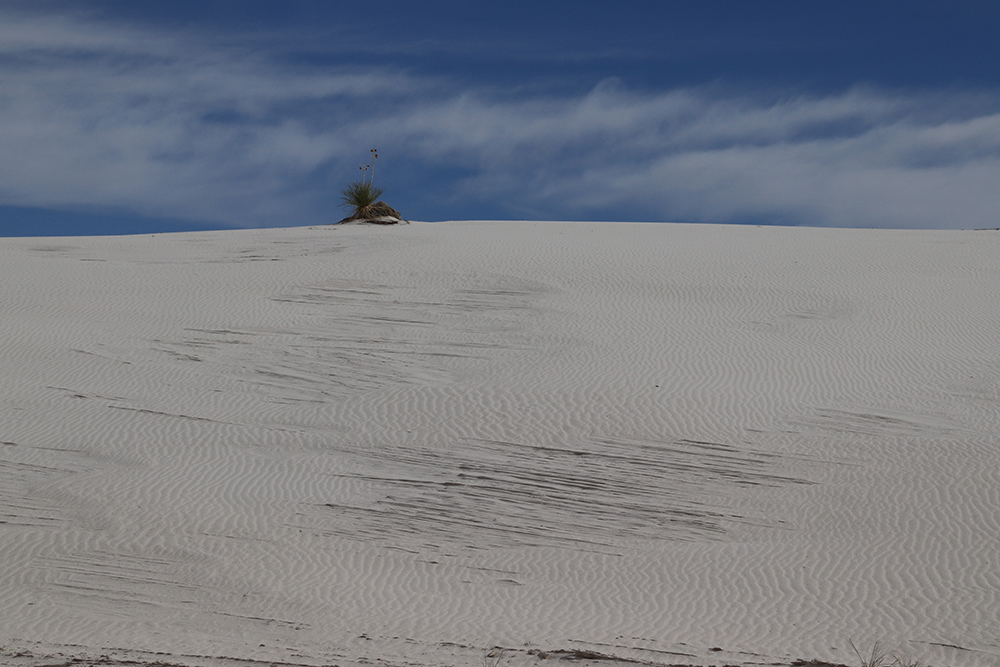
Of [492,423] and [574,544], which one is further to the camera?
[492,423]

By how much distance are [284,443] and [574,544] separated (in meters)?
3.99

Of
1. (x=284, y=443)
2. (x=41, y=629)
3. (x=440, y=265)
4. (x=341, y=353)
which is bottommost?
(x=41, y=629)

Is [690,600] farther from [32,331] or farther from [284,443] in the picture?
[32,331]

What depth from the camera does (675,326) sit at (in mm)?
14047

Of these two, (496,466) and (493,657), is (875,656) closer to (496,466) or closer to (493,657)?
(493,657)

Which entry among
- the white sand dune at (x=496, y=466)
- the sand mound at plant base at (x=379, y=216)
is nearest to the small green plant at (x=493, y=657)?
the white sand dune at (x=496, y=466)

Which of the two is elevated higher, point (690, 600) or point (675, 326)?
point (675, 326)

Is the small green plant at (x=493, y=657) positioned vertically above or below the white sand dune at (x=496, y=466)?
below

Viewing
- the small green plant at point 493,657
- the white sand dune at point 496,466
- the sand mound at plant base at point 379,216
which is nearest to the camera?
the small green plant at point 493,657

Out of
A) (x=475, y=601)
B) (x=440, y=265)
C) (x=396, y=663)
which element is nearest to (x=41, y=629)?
(x=396, y=663)

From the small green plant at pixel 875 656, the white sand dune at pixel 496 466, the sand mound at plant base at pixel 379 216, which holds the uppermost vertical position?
the sand mound at plant base at pixel 379 216

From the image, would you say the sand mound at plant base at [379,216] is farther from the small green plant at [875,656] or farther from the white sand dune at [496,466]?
the small green plant at [875,656]

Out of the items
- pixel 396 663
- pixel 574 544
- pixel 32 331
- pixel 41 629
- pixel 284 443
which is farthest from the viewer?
pixel 32 331

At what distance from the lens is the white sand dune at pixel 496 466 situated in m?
6.81
